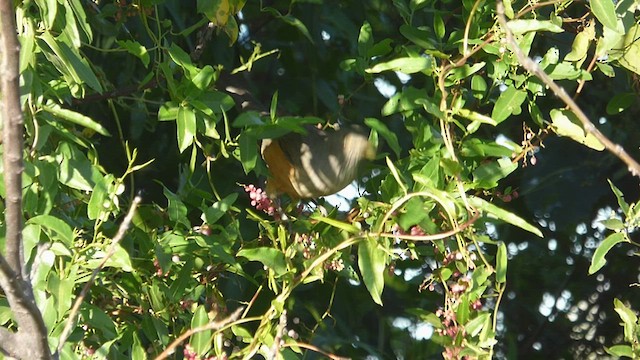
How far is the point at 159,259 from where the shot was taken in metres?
1.60

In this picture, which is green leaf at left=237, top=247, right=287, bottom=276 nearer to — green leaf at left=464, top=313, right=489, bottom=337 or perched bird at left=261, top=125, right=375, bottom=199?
green leaf at left=464, top=313, right=489, bottom=337

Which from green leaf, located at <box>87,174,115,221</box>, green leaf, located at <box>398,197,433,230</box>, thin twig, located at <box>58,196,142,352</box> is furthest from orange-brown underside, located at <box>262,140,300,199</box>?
thin twig, located at <box>58,196,142,352</box>

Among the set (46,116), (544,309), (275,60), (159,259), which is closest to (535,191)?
(544,309)

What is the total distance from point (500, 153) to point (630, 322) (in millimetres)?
372

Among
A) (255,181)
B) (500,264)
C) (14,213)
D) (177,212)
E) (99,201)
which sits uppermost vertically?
(14,213)

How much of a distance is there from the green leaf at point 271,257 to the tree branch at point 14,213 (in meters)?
0.63

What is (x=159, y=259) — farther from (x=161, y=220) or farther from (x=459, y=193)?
(x=459, y=193)

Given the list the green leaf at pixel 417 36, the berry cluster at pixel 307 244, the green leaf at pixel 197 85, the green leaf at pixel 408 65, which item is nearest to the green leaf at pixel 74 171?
the green leaf at pixel 197 85

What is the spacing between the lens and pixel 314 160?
2.10m

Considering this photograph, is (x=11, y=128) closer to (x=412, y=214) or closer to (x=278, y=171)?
(x=412, y=214)

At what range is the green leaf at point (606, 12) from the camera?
1.47 metres

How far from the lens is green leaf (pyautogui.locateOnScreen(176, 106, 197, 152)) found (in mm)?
1566

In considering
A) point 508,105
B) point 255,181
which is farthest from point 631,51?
point 255,181

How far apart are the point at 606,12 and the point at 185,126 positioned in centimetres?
63
